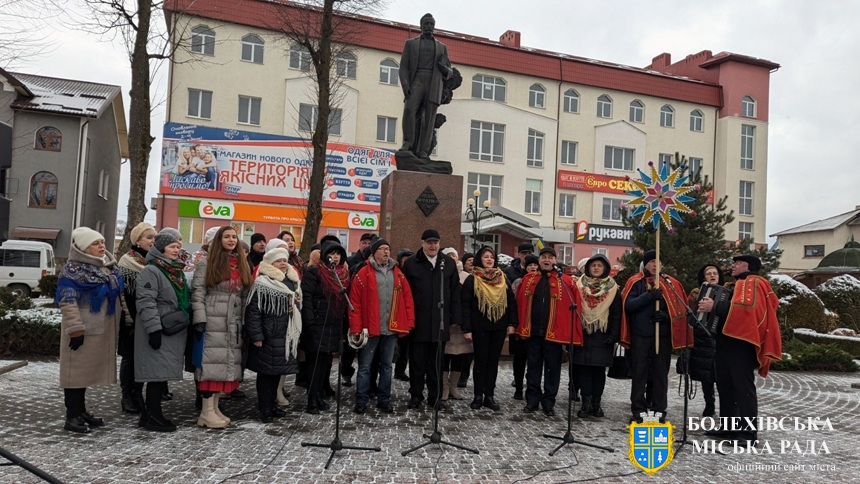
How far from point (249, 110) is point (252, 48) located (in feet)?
9.69

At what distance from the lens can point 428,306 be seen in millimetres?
6754

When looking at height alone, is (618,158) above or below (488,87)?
below

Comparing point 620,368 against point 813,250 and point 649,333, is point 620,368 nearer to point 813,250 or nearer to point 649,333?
point 649,333

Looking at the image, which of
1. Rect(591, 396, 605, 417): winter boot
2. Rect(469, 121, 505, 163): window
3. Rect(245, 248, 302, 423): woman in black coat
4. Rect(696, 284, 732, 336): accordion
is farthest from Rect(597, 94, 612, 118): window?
Rect(245, 248, 302, 423): woman in black coat

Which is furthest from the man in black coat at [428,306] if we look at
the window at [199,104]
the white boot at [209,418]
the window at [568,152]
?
the window at [568,152]

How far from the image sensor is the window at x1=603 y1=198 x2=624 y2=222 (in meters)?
35.9

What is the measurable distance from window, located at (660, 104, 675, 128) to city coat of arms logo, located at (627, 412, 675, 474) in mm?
35245

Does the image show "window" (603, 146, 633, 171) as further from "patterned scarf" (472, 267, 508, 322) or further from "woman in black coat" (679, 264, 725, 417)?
"patterned scarf" (472, 267, 508, 322)

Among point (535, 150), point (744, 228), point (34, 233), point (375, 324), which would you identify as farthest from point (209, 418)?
point (744, 228)

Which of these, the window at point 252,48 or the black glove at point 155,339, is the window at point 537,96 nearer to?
the window at point 252,48

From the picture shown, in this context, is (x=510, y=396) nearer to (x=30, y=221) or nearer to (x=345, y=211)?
(x=345, y=211)

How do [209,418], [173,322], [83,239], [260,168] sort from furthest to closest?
[260,168] < [209,418] < [173,322] < [83,239]

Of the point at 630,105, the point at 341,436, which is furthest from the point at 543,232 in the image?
the point at 341,436

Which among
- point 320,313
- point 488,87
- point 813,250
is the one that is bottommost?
point 320,313
